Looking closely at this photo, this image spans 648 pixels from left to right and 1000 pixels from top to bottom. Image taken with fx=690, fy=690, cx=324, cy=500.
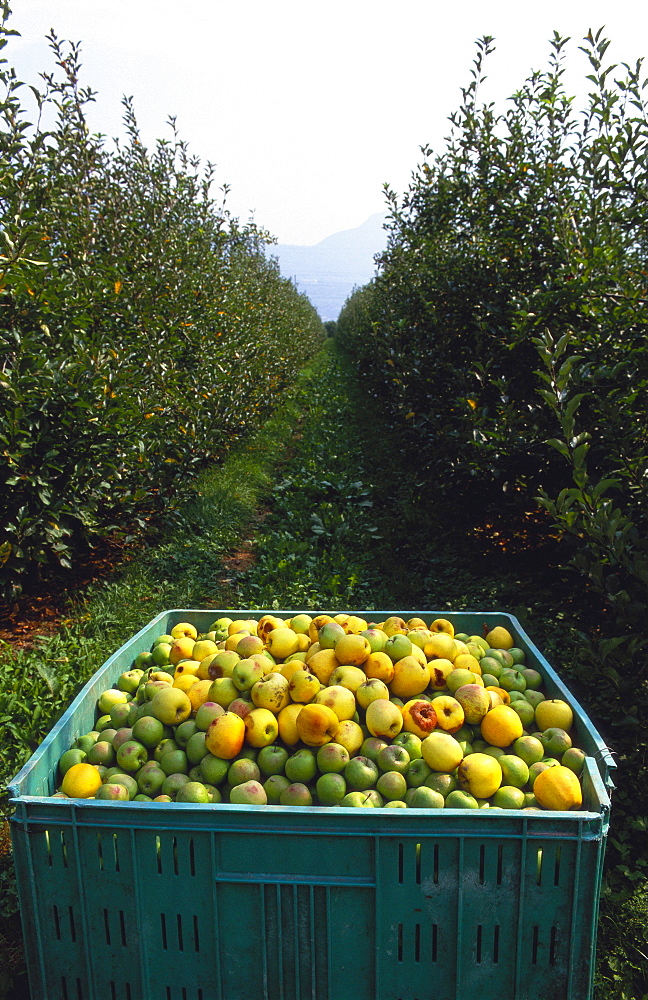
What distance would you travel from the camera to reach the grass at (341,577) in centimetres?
270

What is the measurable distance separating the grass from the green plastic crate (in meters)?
0.76

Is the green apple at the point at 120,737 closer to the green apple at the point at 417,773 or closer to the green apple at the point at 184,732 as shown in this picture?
the green apple at the point at 184,732

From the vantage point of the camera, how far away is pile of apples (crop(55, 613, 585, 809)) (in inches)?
77.5

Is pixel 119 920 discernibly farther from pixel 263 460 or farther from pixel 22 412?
pixel 263 460

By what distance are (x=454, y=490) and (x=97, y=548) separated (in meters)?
3.04

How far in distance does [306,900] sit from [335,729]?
0.50 m

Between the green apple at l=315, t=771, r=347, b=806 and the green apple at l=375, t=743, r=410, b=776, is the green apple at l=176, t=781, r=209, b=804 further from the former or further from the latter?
the green apple at l=375, t=743, r=410, b=776

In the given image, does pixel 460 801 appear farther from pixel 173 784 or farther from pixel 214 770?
pixel 173 784

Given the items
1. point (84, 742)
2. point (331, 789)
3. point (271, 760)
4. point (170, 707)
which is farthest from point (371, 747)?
point (84, 742)

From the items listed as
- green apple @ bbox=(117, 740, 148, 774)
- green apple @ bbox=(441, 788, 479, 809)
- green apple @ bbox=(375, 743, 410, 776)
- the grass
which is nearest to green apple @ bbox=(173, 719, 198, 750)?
green apple @ bbox=(117, 740, 148, 774)

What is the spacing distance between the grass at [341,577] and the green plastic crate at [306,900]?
76 centimetres

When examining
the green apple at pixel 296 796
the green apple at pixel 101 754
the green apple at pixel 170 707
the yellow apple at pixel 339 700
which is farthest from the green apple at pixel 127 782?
the yellow apple at pixel 339 700

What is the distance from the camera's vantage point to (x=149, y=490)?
20.7 ft

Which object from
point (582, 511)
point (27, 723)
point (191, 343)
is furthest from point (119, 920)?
point (191, 343)
